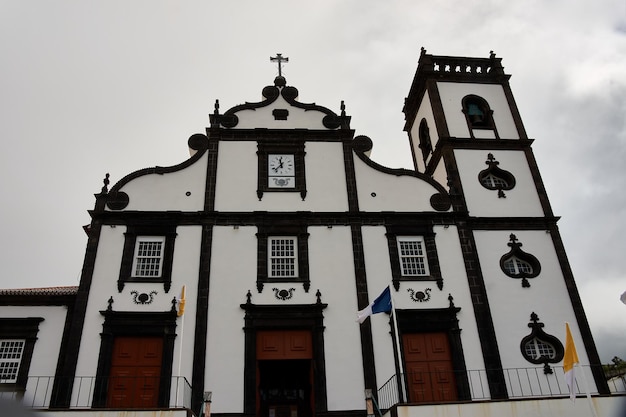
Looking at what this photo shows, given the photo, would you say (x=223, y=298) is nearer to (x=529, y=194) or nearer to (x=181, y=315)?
(x=181, y=315)

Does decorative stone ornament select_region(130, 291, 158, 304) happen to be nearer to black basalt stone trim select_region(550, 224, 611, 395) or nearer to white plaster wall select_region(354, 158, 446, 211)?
white plaster wall select_region(354, 158, 446, 211)

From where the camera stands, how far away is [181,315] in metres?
15.5

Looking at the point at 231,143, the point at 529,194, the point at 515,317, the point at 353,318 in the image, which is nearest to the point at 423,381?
the point at 353,318

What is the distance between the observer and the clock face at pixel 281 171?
1923cm

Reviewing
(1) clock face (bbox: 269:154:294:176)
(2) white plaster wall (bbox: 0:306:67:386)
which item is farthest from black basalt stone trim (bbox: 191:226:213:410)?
(2) white plaster wall (bbox: 0:306:67:386)

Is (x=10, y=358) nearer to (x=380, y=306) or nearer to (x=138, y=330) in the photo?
(x=138, y=330)

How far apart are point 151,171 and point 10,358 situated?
24.5 feet

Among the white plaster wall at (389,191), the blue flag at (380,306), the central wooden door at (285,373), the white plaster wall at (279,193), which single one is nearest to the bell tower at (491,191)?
the white plaster wall at (389,191)

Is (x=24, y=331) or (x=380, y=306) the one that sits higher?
(x=24, y=331)

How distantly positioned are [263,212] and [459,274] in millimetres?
7071

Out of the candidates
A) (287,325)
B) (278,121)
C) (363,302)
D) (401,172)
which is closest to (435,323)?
(363,302)

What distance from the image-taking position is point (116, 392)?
595 inches

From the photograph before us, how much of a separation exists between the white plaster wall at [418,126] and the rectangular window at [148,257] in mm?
12237

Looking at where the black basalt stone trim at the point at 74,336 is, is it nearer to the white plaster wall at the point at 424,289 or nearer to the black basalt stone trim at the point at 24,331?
the black basalt stone trim at the point at 24,331
